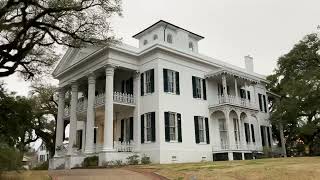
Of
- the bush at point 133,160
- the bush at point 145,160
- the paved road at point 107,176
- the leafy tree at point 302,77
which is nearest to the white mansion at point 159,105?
the bush at point 145,160

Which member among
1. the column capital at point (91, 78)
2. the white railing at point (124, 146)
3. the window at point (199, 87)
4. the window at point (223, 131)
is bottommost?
the white railing at point (124, 146)

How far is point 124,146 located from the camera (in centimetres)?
2491

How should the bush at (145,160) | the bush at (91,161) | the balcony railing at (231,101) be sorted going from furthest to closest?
the balcony railing at (231,101)
the bush at (91,161)
the bush at (145,160)

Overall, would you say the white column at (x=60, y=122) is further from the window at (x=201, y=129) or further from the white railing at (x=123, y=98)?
the window at (x=201, y=129)

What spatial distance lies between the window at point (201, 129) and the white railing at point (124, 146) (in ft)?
16.7

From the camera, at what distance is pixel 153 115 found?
24734 mm

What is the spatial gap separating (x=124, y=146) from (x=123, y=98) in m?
3.69

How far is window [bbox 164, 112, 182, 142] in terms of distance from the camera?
965 inches

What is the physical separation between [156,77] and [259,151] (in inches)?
465

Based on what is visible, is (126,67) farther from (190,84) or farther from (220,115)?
(220,115)

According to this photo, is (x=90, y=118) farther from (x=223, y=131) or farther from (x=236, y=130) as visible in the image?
(x=236, y=130)

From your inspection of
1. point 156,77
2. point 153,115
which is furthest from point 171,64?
point 153,115

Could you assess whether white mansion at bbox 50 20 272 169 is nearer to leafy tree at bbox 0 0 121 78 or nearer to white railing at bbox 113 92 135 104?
white railing at bbox 113 92 135 104

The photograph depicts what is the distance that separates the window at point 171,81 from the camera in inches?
1006
